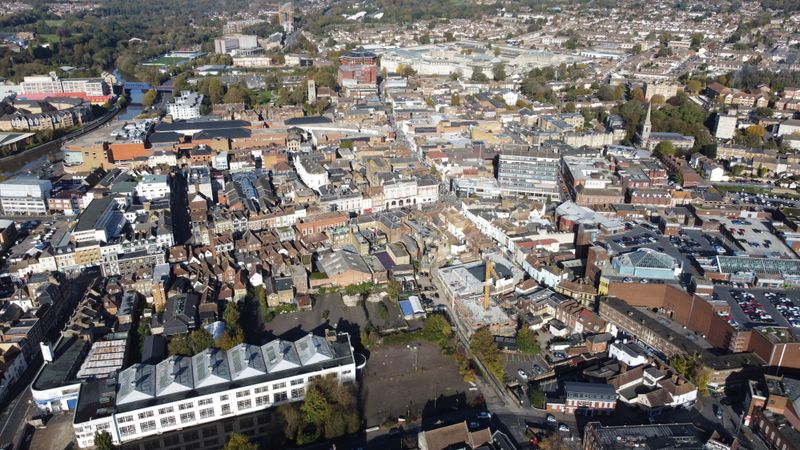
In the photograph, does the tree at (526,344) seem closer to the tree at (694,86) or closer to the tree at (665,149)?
the tree at (665,149)

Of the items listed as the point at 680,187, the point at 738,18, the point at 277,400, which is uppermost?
the point at 738,18

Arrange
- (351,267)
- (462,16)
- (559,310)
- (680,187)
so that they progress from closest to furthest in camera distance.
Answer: (559,310), (351,267), (680,187), (462,16)

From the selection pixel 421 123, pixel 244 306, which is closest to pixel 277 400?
pixel 244 306

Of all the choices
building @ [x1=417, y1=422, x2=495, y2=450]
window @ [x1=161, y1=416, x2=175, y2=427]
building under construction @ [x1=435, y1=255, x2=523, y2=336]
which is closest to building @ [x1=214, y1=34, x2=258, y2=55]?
building under construction @ [x1=435, y1=255, x2=523, y2=336]

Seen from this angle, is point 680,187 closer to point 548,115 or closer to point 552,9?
point 548,115

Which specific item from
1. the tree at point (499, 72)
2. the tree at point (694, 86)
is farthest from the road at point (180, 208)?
the tree at point (694, 86)

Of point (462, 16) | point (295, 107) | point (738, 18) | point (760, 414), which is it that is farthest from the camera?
point (462, 16)

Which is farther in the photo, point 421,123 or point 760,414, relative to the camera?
point 421,123
